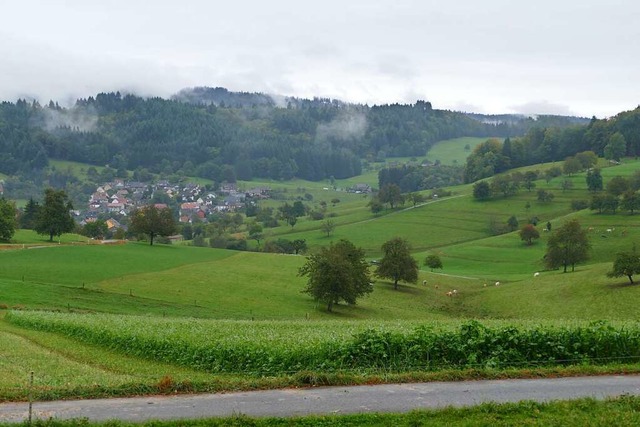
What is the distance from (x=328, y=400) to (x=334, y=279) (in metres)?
53.2

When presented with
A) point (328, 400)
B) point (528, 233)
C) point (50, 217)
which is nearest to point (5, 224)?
point (50, 217)

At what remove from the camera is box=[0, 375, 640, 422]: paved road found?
54.5 ft

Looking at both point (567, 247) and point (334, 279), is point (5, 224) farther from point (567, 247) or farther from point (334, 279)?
point (567, 247)

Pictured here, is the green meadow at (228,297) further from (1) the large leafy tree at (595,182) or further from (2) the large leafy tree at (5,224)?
(1) the large leafy tree at (595,182)

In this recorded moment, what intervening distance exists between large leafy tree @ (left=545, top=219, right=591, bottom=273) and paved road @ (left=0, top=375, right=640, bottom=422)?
275 ft

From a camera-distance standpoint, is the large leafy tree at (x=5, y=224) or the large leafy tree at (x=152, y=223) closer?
the large leafy tree at (x=5, y=224)

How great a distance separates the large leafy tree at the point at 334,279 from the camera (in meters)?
71.2

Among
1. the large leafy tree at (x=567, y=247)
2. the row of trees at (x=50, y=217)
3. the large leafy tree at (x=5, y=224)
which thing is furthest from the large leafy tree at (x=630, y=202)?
the large leafy tree at (x=5, y=224)

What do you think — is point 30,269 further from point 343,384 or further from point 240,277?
point 343,384

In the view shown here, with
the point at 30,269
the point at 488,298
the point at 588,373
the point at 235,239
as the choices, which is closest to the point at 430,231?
the point at 235,239

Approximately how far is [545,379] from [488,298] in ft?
213

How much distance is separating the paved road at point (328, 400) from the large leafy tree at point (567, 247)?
83.8 m

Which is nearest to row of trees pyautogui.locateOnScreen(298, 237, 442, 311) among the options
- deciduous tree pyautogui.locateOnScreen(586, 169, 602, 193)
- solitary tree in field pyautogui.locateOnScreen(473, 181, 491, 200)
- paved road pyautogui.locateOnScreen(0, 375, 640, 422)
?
paved road pyautogui.locateOnScreen(0, 375, 640, 422)

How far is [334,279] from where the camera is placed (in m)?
70.9
